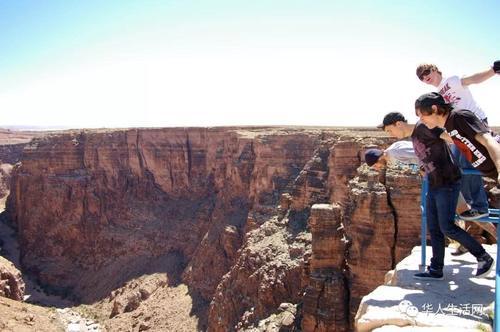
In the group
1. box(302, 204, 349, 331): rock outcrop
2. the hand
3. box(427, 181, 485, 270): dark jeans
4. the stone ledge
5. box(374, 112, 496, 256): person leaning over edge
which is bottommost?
box(302, 204, 349, 331): rock outcrop

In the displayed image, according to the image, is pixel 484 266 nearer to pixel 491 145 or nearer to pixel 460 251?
pixel 460 251

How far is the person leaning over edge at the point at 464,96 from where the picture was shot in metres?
8.01

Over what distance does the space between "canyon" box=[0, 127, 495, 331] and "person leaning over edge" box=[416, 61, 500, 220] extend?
1452 centimetres

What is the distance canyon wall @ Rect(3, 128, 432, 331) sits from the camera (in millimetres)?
24219

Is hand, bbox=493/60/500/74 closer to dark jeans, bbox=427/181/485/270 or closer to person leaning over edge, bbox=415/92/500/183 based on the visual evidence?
person leaning over edge, bbox=415/92/500/183

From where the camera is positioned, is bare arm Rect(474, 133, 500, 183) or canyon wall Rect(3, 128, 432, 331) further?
canyon wall Rect(3, 128, 432, 331)

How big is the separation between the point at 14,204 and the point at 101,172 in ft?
55.9

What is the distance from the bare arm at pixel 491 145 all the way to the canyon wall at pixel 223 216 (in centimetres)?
1709

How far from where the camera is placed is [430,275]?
748cm

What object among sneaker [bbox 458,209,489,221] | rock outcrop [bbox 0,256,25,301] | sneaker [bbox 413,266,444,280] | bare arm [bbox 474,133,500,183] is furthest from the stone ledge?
rock outcrop [bbox 0,256,25,301]

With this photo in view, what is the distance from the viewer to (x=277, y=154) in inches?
1791

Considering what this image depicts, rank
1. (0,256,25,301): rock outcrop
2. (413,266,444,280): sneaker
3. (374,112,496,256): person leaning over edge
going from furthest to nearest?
1. (0,256,25,301): rock outcrop
2. (374,112,496,256): person leaning over edge
3. (413,266,444,280): sneaker

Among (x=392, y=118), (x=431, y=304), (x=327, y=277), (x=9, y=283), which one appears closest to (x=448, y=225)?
(x=431, y=304)

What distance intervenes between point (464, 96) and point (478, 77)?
0.45 m
